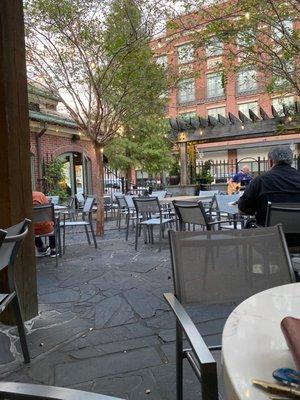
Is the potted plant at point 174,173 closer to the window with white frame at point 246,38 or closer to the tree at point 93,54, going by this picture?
the tree at point 93,54

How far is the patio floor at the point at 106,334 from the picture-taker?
242cm

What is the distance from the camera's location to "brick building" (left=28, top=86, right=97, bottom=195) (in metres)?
12.5

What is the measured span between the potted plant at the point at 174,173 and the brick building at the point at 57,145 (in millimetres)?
3289

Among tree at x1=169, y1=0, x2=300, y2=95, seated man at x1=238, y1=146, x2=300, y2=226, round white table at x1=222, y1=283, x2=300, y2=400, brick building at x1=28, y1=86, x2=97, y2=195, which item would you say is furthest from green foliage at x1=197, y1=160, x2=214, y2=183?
round white table at x1=222, y1=283, x2=300, y2=400

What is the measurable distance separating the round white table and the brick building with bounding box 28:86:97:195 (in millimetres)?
9677

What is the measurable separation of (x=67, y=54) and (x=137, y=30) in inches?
63.0

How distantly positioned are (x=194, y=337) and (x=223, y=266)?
629 millimetres

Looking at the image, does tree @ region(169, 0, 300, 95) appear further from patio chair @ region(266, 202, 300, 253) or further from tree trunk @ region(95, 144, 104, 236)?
patio chair @ region(266, 202, 300, 253)

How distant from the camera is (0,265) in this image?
2.30 m

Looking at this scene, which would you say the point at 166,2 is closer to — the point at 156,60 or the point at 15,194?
the point at 156,60

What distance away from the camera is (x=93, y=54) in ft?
26.8

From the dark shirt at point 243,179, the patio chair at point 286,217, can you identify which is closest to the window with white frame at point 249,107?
the dark shirt at point 243,179

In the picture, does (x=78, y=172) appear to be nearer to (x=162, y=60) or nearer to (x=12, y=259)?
(x=162, y=60)

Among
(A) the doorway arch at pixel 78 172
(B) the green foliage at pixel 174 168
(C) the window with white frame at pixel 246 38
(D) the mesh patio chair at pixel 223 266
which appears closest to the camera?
(D) the mesh patio chair at pixel 223 266
